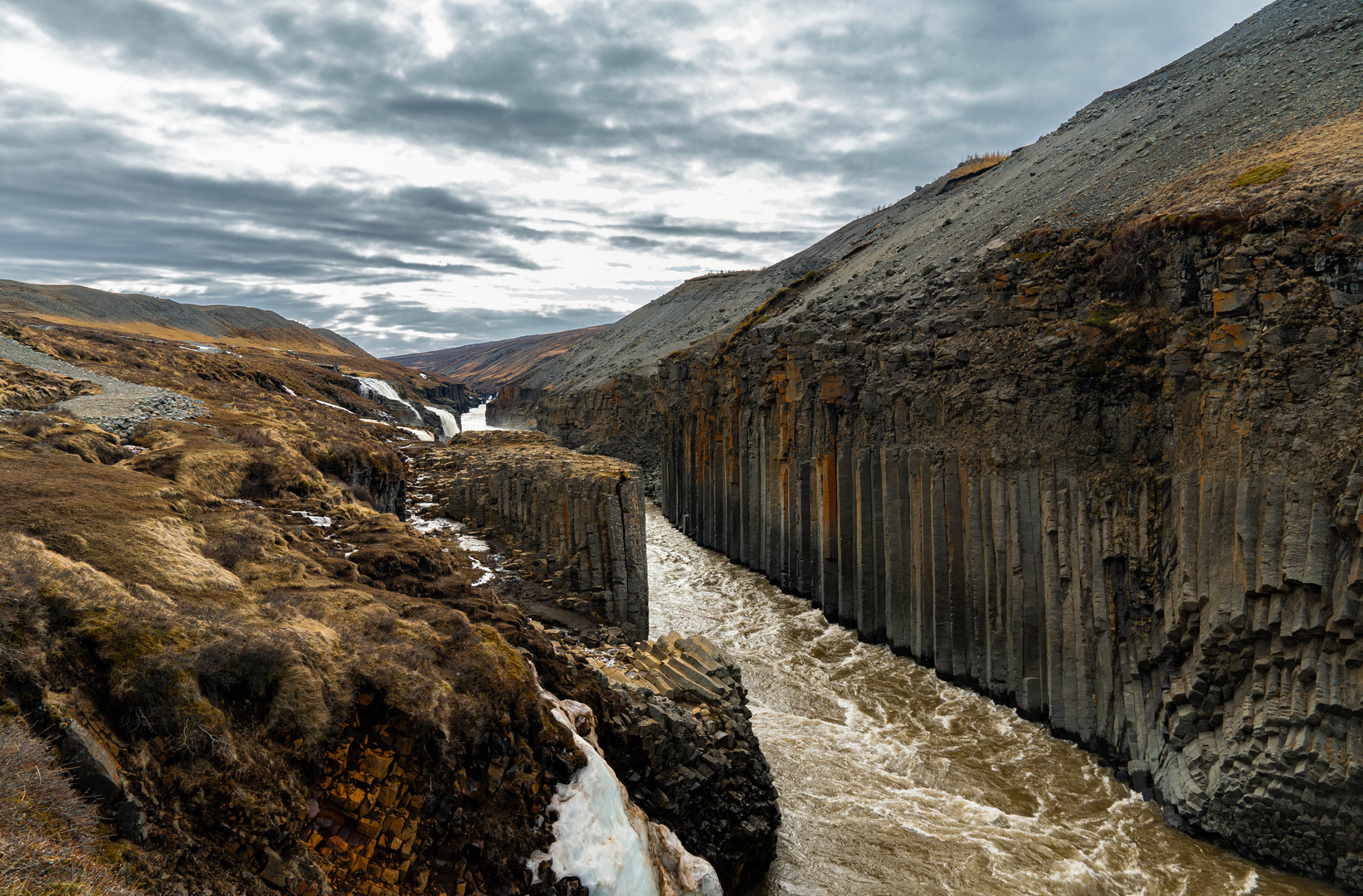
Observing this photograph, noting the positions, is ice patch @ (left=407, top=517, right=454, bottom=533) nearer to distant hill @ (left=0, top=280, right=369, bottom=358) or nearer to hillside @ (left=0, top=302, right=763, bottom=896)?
hillside @ (left=0, top=302, right=763, bottom=896)

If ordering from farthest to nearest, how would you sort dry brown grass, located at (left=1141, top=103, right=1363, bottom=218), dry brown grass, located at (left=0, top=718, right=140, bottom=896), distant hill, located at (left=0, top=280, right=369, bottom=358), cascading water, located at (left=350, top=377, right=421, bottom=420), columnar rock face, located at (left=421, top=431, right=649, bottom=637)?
distant hill, located at (left=0, top=280, right=369, bottom=358)
cascading water, located at (left=350, top=377, right=421, bottom=420)
columnar rock face, located at (left=421, top=431, right=649, bottom=637)
dry brown grass, located at (left=1141, top=103, right=1363, bottom=218)
dry brown grass, located at (left=0, top=718, right=140, bottom=896)

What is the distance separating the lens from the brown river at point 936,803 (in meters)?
11.5

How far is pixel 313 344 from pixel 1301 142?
120 meters

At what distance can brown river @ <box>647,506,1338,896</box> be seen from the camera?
11.5m

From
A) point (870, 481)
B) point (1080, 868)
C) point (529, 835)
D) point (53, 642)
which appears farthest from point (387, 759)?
point (870, 481)

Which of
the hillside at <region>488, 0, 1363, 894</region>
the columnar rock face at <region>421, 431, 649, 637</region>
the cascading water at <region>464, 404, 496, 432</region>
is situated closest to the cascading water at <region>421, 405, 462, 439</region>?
the cascading water at <region>464, 404, 496, 432</region>

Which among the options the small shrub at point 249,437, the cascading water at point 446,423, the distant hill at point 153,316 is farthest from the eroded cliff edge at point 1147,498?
the distant hill at point 153,316

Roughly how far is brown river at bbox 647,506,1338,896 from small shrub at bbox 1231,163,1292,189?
445 inches

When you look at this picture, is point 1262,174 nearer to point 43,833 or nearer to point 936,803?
point 936,803

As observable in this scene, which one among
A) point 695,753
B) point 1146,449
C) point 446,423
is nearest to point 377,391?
point 446,423

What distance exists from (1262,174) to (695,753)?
1494 cm

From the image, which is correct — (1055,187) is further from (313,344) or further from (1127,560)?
(313,344)

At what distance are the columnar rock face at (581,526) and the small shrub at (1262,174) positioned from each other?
13.8m

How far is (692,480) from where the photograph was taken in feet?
116
